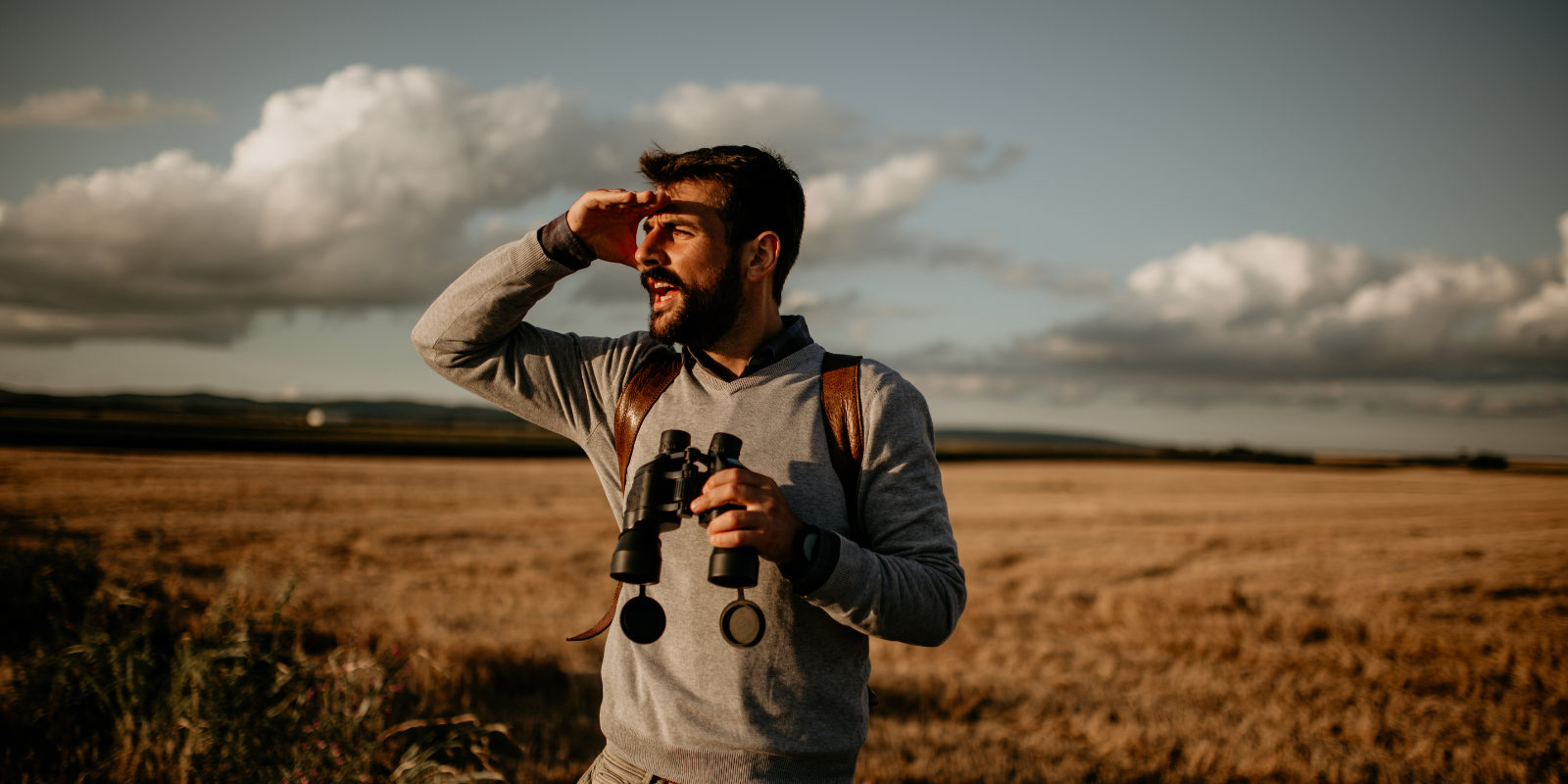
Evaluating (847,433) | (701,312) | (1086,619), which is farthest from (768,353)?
(1086,619)

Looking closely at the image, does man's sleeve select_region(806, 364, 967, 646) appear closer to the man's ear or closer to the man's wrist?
the man's wrist

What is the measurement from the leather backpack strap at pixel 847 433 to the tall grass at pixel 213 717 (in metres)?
2.29

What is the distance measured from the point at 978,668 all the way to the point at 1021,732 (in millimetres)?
2110

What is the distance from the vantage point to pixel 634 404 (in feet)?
8.34

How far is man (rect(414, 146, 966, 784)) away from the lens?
210 centimetres

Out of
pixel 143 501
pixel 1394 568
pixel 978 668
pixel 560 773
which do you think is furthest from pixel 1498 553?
pixel 143 501

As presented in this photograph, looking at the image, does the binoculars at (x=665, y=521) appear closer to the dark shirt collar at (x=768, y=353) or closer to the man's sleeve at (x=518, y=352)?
the dark shirt collar at (x=768, y=353)

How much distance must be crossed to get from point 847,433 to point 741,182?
819 millimetres

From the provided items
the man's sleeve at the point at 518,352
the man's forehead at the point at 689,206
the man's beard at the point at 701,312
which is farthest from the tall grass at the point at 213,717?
the man's forehead at the point at 689,206

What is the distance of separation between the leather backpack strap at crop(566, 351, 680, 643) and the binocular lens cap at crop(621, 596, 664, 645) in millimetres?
343

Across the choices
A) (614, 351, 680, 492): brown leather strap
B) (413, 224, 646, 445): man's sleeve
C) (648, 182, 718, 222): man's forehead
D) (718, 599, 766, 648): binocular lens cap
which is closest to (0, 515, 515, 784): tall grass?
(413, 224, 646, 445): man's sleeve

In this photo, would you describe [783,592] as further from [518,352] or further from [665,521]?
[518,352]

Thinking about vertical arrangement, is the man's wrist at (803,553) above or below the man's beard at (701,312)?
below

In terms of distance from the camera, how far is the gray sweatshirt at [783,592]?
83.0 inches
